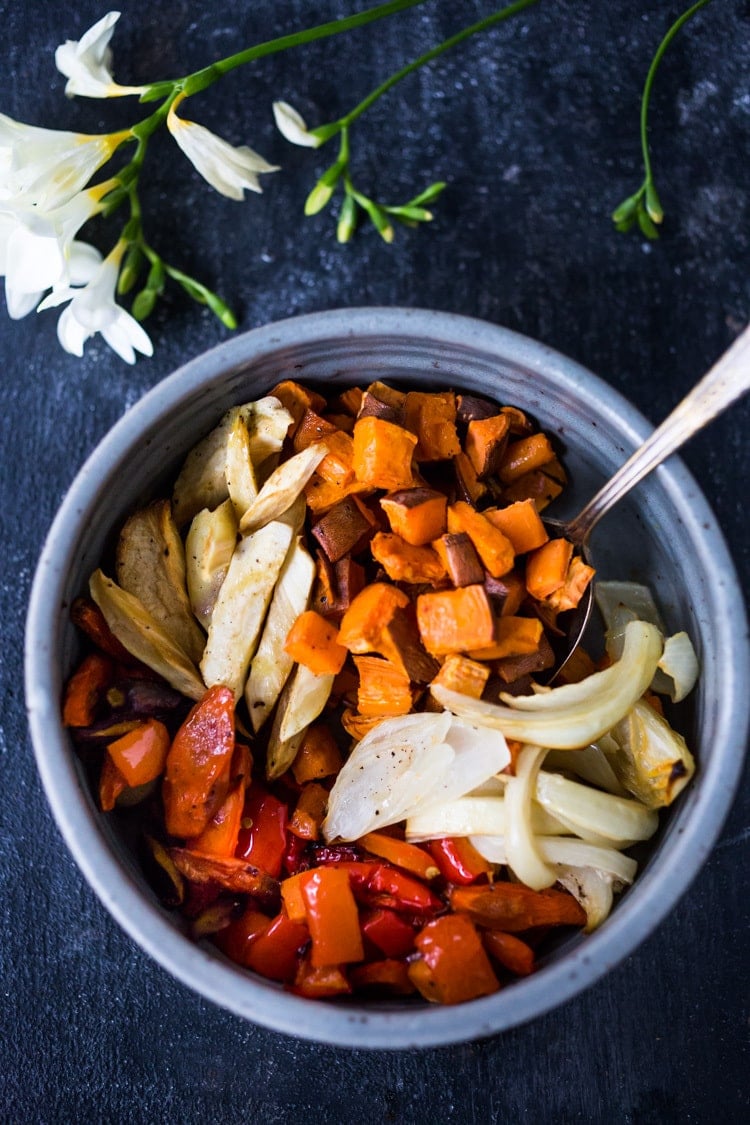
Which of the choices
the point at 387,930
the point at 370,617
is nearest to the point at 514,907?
the point at 387,930

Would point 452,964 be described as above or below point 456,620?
below

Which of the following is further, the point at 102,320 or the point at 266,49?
the point at 102,320

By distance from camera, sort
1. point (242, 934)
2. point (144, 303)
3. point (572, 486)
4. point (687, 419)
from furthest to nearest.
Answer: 1. point (144, 303)
2. point (572, 486)
3. point (242, 934)
4. point (687, 419)

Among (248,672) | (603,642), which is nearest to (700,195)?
(603,642)

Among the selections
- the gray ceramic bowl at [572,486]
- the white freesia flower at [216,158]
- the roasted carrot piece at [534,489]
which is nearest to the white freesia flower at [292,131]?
the white freesia flower at [216,158]

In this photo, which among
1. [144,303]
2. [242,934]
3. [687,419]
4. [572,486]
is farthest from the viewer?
[144,303]

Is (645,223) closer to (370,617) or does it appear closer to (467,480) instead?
(467,480)

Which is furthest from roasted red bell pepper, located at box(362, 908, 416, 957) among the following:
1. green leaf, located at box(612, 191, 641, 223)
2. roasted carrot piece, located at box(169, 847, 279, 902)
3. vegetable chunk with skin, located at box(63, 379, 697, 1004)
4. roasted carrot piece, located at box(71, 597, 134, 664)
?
green leaf, located at box(612, 191, 641, 223)
